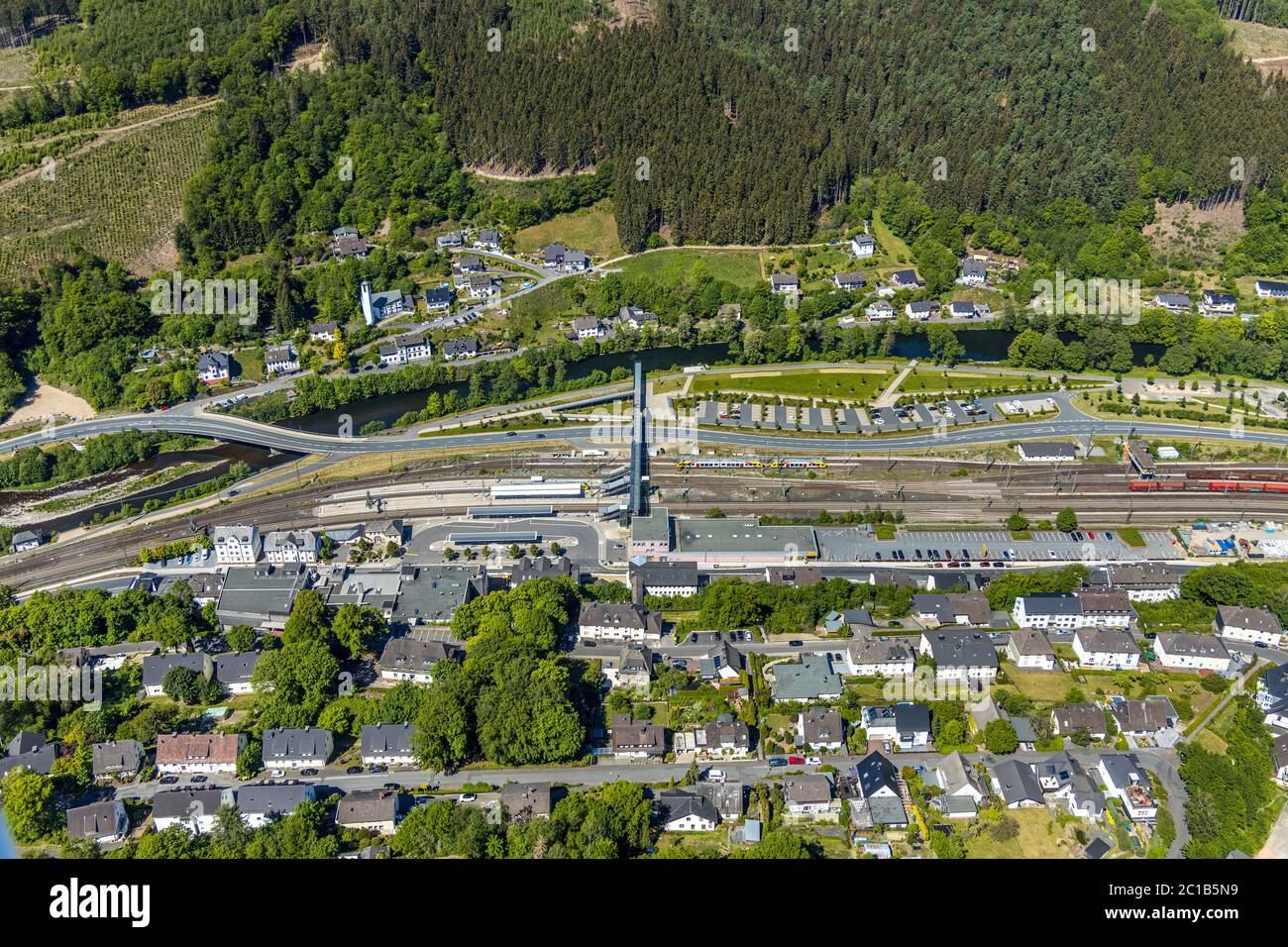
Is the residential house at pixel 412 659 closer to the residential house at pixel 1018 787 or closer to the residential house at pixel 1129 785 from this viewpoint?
the residential house at pixel 1018 787

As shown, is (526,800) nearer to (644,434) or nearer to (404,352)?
(644,434)

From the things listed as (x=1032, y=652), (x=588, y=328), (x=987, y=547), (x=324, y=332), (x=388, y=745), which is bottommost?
(x=388, y=745)

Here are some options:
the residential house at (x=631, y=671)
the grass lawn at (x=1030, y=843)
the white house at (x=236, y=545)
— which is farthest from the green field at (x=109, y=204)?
the grass lawn at (x=1030, y=843)

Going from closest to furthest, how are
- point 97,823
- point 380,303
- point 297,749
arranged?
point 97,823, point 297,749, point 380,303

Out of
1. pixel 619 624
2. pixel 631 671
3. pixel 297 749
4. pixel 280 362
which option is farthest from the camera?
pixel 280 362

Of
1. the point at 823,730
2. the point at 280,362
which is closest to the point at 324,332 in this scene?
the point at 280,362

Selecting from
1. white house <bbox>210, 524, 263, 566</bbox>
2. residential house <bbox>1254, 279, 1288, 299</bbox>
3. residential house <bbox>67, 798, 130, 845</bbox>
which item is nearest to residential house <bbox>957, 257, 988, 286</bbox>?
residential house <bbox>1254, 279, 1288, 299</bbox>

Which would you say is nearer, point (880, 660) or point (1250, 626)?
point (880, 660)

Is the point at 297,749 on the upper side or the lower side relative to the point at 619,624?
lower
